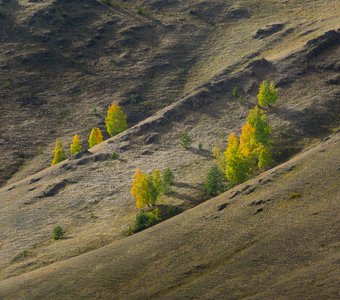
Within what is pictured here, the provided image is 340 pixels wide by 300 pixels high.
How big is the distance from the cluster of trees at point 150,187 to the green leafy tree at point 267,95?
33725 millimetres

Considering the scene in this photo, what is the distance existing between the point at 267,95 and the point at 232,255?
6072cm

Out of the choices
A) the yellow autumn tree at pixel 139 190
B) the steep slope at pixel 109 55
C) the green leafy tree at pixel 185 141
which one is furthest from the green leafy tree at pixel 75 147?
the yellow autumn tree at pixel 139 190

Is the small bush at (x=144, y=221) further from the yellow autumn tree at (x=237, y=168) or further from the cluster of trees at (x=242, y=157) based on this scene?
the yellow autumn tree at (x=237, y=168)

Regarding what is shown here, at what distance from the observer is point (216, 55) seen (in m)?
169

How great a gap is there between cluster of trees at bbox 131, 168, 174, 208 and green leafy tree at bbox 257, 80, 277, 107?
3372 cm

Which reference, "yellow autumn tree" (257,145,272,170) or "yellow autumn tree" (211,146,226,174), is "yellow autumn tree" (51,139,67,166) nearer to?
"yellow autumn tree" (211,146,226,174)

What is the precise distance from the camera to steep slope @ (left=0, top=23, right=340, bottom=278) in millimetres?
83438

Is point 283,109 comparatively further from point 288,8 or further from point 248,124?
point 288,8

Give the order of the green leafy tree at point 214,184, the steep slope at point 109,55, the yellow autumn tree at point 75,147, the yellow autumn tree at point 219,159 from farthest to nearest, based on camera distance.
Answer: the steep slope at point 109,55 → the yellow autumn tree at point 75,147 → the yellow autumn tree at point 219,159 → the green leafy tree at point 214,184

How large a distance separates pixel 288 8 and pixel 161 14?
152ft

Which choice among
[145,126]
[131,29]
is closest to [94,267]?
[145,126]

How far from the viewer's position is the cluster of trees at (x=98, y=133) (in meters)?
125

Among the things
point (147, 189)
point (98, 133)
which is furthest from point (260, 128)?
point (98, 133)

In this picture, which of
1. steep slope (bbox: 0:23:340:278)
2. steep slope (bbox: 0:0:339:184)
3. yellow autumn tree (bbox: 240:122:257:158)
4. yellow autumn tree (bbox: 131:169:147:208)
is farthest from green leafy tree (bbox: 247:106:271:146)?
steep slope (bbox: 0:0:339:184)
